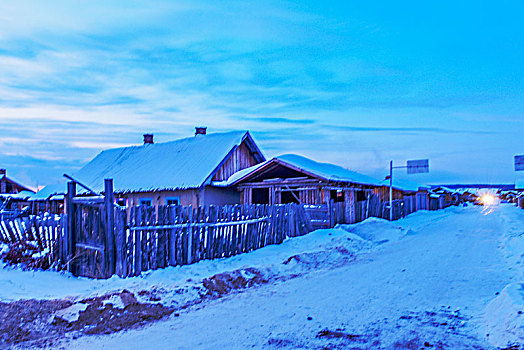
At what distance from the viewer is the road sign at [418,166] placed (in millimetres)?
26108

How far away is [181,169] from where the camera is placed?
2350 centimetres

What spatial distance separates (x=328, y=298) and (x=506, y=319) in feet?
8.88

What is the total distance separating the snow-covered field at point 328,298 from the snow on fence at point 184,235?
0.36 meters

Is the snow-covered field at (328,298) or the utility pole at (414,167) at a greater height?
the utility pole at (414,167)

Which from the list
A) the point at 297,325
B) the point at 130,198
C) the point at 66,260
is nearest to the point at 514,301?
the point at 297,325

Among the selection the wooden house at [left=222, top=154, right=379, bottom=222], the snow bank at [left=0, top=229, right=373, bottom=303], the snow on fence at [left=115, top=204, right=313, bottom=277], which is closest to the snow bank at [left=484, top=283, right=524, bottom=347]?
the snow bank at [left=0, top=229, right=373, bottom=303]

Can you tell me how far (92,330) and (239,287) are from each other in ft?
9.97

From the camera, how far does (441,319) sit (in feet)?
19.3

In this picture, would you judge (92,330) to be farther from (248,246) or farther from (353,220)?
(353,220)

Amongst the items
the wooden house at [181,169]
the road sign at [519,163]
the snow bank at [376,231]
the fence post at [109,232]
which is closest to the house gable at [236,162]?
the wooden house at [181,169]

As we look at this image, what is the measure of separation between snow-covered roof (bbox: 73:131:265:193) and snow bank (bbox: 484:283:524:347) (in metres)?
15.9

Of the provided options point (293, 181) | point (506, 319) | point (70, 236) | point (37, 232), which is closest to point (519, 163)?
point (293, 181)

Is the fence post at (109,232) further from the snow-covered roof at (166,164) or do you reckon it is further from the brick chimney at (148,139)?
the brick chimney at (148,139)

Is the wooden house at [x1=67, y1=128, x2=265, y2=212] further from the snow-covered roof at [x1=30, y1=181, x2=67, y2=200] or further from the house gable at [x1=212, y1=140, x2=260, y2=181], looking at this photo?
the snow-covered roof at [x1=30, y1=181, x2=67, y2=200]
